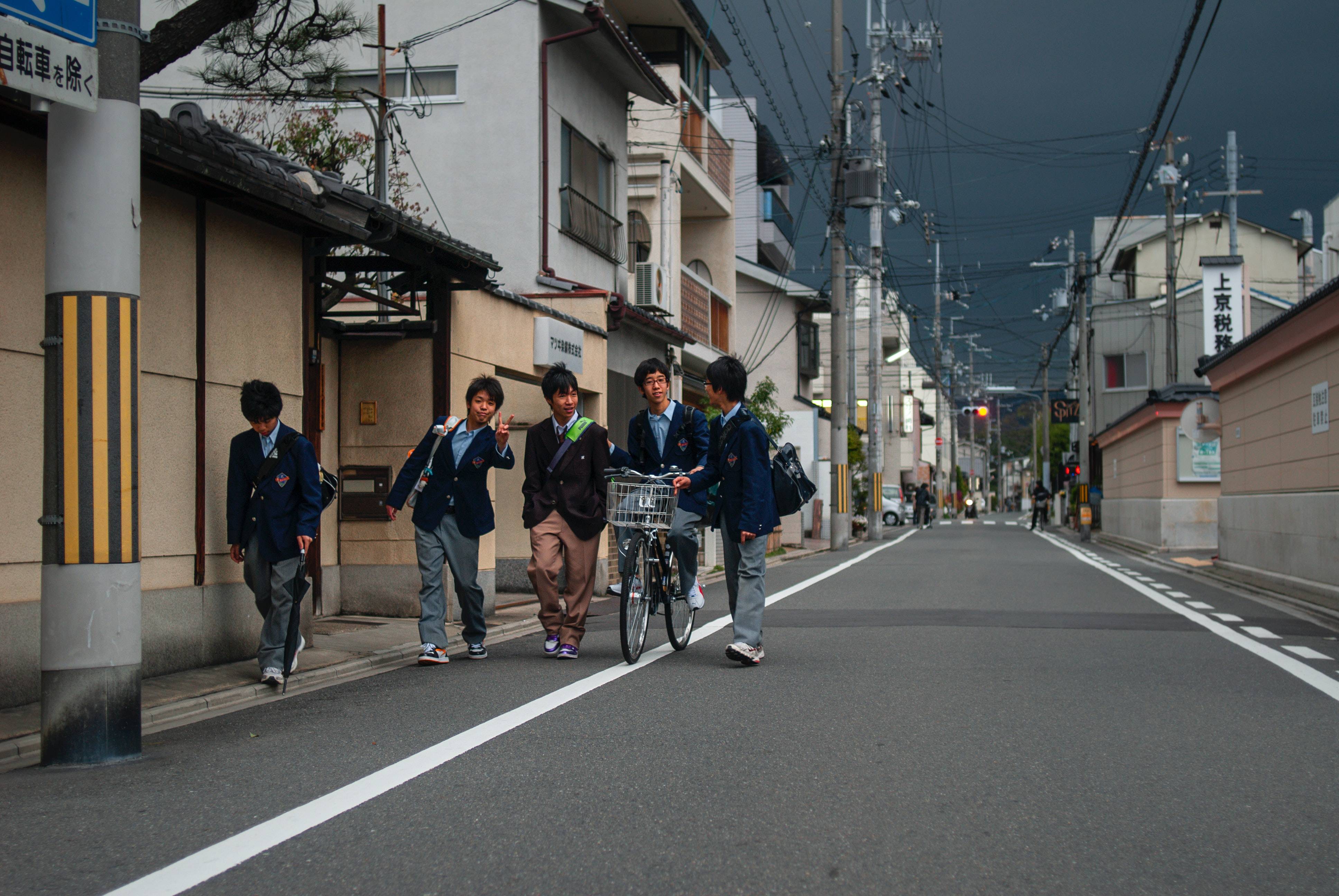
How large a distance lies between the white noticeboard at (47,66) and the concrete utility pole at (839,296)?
82.5 feet

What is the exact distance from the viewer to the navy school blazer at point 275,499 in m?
7.40

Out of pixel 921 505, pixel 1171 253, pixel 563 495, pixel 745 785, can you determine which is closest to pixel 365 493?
pixel 563 495

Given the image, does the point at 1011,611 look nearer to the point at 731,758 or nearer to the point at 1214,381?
the point at 731,758

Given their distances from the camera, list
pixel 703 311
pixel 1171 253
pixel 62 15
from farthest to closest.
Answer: pixel 1171 253
pixel 703 311
pixel 62 15

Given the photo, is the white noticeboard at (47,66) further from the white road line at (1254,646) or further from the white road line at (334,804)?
the white road line at (1254,646)

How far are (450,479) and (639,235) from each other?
16177 millimetres

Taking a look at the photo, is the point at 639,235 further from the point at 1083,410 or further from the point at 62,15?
the point at 1083,410

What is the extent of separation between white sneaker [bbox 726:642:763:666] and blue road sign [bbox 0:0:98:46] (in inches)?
189

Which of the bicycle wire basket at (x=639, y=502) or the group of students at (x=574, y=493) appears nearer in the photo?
the bicycle wire basket at (x=639, y=502)

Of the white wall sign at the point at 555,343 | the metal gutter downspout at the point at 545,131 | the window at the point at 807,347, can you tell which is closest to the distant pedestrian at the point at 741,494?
the white wall sign at the point at 555,343

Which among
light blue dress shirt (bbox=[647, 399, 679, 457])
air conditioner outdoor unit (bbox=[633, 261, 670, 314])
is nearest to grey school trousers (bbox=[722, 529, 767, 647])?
light blue dress shirt (bbox=[647, 399, 679, 457])

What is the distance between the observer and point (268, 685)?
7375 mm

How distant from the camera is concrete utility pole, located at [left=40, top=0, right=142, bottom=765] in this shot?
5285 millimetres

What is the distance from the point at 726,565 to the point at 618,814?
400 centimetres
